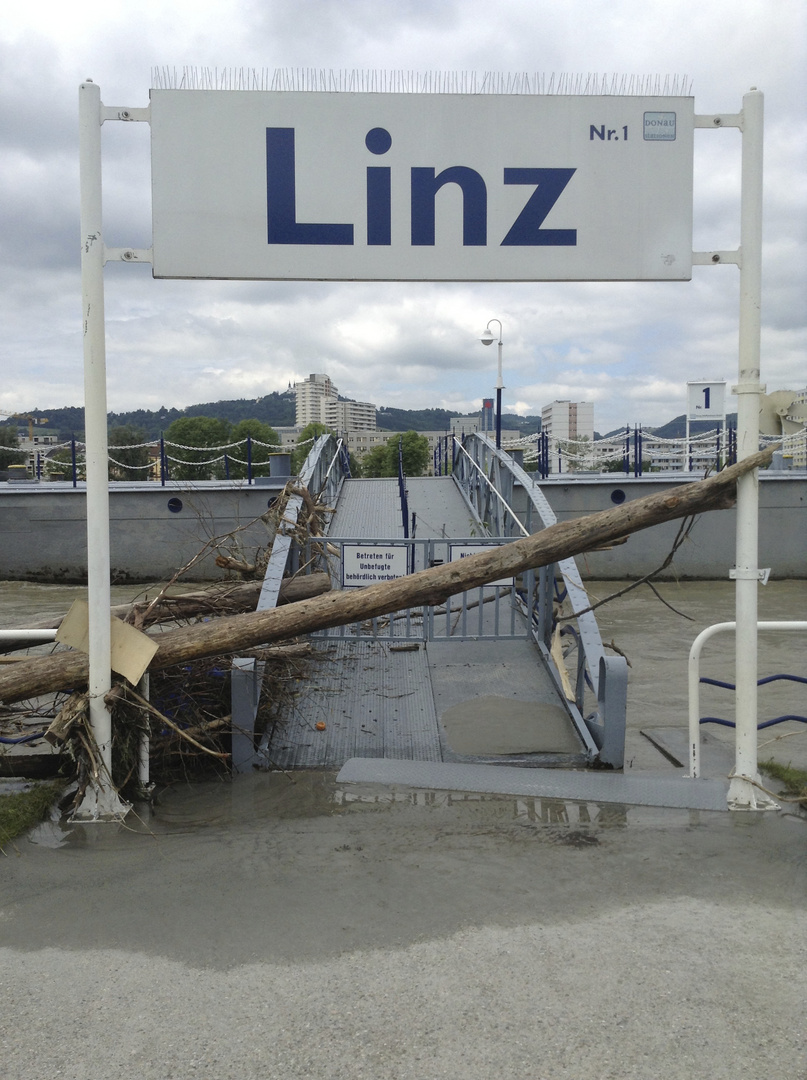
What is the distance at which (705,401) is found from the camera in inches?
1062

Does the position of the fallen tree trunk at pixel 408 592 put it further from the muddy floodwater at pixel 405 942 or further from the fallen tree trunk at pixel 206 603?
the muddy floodwater at pixel 405 942

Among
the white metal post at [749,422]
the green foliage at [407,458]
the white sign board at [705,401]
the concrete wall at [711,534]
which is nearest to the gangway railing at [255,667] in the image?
the white metal post at [749,422]

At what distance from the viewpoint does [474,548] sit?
797cm

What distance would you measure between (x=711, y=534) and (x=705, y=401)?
752cm

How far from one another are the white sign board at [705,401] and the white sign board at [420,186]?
23.4 meters

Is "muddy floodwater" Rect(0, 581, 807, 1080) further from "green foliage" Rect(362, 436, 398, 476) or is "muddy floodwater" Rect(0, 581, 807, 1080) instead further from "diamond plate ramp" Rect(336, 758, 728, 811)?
"green foliage" Rect(362, 436, 398, 476)

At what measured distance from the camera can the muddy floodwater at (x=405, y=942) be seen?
2.54m

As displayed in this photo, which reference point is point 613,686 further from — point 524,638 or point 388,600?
point 524,638

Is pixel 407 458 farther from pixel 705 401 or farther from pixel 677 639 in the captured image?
pixel 677 639

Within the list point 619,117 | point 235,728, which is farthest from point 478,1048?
point 619,117

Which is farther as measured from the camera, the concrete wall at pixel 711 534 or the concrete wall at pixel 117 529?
the concrete wall at pixel 711 534

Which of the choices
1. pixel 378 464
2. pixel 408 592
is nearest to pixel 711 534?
pixel 408 592

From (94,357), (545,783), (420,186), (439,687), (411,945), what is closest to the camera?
(411,945)

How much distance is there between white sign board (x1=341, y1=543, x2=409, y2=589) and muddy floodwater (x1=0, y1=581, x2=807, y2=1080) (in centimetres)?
282
